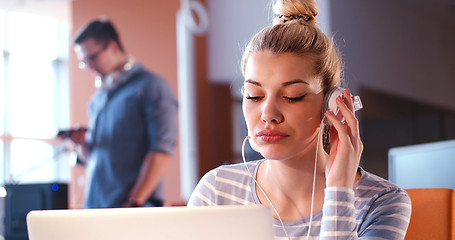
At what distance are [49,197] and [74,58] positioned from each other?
3.17m

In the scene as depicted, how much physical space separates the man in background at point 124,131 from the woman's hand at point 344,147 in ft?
12.5

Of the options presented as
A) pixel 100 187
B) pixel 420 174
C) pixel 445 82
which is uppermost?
pixel 445 82

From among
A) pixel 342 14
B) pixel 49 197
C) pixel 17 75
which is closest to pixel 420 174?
pixel 49 197

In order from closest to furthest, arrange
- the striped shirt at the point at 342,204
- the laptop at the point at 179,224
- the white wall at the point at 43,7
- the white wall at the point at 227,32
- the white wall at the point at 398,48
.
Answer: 1. the laptop at the point at 179,224
2. the striped shirt at the point at 342,204
3. the white wall at the point at 398,48
4. the white wall at the point at 227,32
5. the white wall at the point at 43,7

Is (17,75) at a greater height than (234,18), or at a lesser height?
lesser

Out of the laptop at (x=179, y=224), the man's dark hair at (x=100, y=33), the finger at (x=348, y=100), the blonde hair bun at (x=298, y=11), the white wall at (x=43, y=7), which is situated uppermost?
the white wall at (x=43, y=7)

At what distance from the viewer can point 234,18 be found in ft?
20.2

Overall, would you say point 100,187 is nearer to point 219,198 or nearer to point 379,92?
point 379,92

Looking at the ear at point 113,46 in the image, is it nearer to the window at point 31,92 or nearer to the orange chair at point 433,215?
the window at point 31,92

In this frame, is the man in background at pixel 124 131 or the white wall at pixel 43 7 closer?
the man in background at pixel 124 131

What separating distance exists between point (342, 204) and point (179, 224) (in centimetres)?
53

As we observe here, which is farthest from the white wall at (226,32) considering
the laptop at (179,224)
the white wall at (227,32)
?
the laptop at (179,224)

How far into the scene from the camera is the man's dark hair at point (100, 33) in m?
5.57

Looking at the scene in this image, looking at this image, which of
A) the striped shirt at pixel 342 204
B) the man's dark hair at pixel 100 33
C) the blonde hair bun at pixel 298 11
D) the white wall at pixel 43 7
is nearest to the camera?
the striped shirt at pixel 342 204
